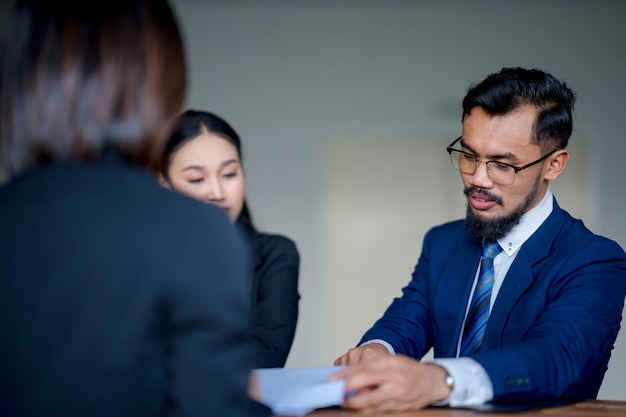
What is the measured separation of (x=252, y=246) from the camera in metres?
2.53

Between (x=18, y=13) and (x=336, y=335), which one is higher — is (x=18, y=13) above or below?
above

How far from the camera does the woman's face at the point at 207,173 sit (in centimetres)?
238

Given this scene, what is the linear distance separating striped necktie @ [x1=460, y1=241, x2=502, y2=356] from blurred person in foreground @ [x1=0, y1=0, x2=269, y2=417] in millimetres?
1241

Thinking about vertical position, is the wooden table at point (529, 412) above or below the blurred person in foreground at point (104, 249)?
below

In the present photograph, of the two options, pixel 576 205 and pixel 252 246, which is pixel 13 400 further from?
pixel 576 205

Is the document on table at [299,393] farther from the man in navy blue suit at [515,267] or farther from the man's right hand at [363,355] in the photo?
the man's right hand at [363,355]

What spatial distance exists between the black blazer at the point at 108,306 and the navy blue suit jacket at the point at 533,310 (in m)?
0.85

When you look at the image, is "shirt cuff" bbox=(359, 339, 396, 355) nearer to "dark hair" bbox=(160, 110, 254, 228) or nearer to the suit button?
the suit button

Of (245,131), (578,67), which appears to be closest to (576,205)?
(578,67)

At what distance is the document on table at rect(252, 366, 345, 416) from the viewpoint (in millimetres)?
1500

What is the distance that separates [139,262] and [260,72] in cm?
493

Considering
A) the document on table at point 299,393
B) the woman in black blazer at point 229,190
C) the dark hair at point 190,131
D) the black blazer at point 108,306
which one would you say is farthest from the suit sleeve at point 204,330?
the dark hair at point 190,131

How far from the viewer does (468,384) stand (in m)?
1.58

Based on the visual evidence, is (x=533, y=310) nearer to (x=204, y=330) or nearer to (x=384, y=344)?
(x=384, y=344)
